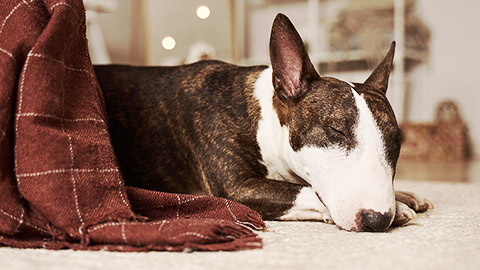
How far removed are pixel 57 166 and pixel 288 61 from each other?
2.05 ft

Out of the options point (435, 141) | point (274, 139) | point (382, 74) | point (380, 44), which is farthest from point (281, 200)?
point (380, 44)

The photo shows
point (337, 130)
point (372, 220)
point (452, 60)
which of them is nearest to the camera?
point (372, 220)

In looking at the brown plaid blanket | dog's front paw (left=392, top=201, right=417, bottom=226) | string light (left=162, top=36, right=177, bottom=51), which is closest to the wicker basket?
string light (left=162, top=36, right=177, bottom=51)

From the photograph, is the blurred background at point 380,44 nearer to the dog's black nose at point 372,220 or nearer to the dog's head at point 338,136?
the dog's head at point 338,136

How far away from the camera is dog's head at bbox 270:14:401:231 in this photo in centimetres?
112

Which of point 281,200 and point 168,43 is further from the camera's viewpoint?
point 168,43

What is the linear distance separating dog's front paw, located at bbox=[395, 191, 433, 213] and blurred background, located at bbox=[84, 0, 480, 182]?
229cm

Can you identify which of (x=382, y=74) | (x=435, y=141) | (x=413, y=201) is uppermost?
(x=382, y=74)

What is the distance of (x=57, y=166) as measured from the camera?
3.36 feet

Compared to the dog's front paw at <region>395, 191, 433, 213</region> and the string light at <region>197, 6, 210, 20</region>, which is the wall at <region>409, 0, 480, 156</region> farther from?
the dog's front paw at <region>395, 191, 433, 213</region>

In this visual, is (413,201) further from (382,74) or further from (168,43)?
(168,43)

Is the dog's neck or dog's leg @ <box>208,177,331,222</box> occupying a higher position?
the dog's neck

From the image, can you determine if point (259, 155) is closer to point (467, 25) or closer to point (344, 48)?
point (344, 48)

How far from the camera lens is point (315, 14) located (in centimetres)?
472
